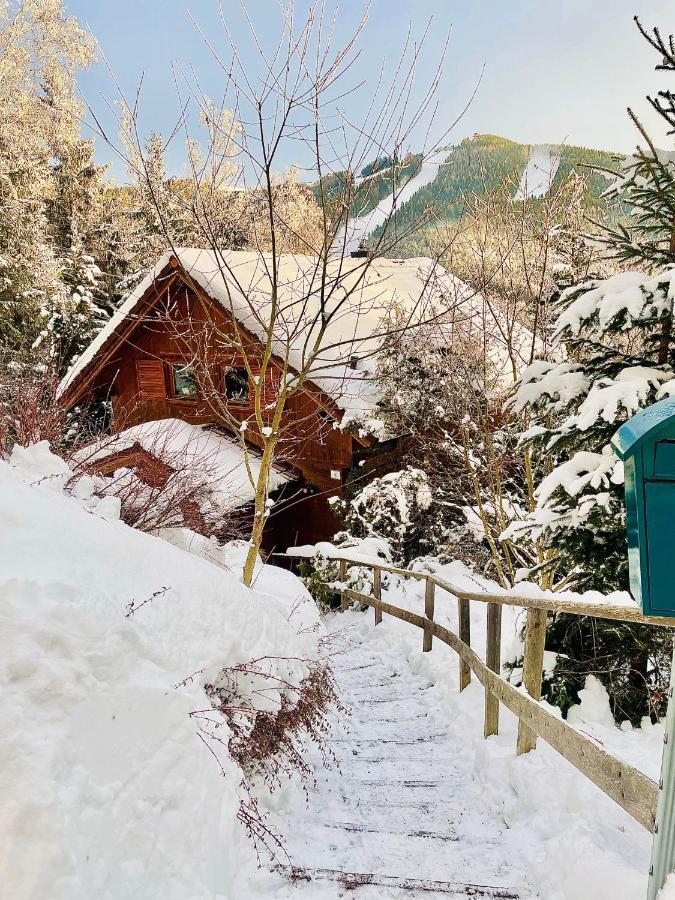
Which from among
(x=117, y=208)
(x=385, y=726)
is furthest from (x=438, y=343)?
(x=117, y=208)

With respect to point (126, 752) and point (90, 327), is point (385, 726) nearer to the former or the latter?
point (126, 752)

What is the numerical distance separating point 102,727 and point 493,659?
2736 millimetres

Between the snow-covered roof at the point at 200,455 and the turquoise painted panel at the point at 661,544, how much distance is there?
5963mm

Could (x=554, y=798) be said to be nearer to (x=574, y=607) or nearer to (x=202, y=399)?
(x=574, y=607)

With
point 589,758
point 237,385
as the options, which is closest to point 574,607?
point 589,758

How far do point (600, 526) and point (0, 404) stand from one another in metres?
6.20

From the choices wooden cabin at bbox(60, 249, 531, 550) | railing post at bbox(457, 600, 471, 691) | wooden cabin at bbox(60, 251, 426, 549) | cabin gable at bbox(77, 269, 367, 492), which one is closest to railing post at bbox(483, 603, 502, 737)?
railing post at bbox(457, 600, 471, 691)

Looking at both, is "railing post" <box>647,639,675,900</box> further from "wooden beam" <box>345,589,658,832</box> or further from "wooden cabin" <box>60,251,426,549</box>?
"wooden cabin" <box>60,251,426,549</box>

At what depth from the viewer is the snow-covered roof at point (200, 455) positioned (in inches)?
320

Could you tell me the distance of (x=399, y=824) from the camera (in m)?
2.91

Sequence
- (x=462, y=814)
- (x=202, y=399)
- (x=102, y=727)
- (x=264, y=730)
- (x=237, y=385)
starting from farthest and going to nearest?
(x=237, y=385) < (x=202, y=399) < (x=264, y=730) < (x=462, y=814) < (x=102, y=727)

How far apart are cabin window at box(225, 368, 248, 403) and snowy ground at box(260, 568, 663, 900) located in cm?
890

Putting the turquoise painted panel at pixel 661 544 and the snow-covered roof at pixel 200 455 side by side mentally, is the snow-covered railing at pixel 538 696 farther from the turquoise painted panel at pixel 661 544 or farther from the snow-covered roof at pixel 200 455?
the snow-covered roof at pixel 200 455

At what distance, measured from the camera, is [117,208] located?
2061 cm
